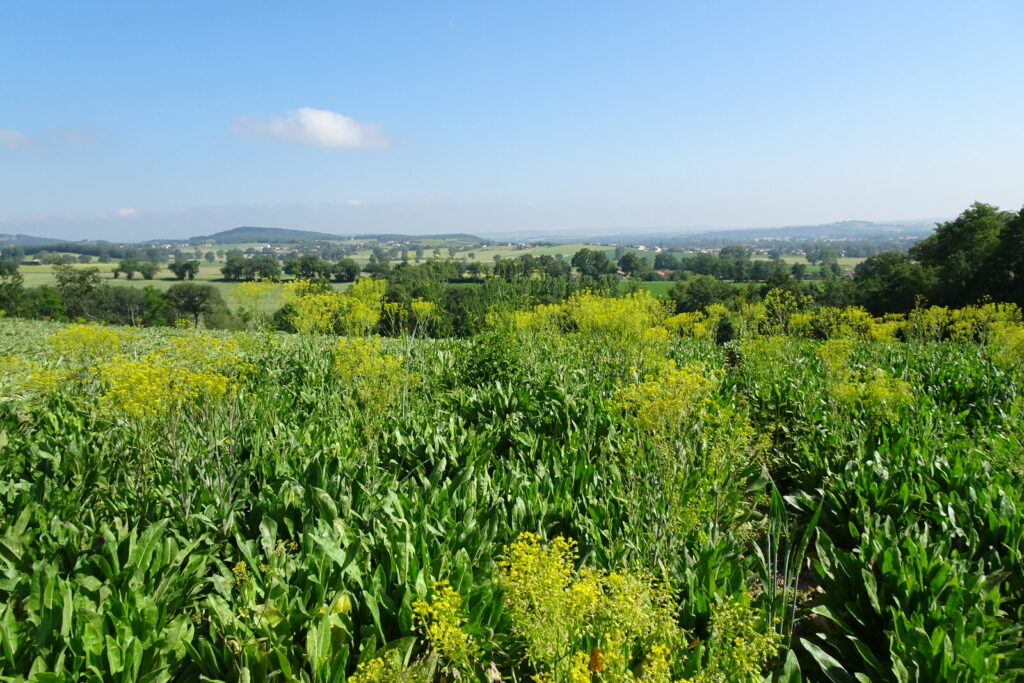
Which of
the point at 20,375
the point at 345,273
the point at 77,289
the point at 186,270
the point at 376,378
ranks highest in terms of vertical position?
the point at 186,270

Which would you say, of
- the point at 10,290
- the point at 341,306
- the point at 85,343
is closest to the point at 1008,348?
the point at 341,306

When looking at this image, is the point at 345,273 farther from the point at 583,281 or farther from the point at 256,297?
the point at 583,281

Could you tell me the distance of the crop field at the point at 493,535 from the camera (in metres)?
2.28

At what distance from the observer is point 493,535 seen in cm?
334

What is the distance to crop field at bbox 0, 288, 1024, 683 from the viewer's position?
228 centimetres

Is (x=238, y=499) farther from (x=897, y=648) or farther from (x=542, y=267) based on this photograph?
(x=542, y=267)

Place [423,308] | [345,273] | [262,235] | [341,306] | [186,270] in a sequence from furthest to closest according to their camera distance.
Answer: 1. [262,235]
2. [186,270]
3. [345,273]
4. [341,306]
5. [423,308]

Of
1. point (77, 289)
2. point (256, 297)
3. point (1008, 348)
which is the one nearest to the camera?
point (1008, 348)

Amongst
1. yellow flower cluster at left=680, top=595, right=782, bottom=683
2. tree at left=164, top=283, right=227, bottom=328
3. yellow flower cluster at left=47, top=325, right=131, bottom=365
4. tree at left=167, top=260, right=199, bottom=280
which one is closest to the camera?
yellow flower cluster at left=680, top=595, right=782, bottom=683

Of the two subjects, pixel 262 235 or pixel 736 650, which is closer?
pixel 736 650

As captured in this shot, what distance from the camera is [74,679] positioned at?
219 centimetres

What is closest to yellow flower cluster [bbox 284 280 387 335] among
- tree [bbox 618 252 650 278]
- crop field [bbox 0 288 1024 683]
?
crop field [bbox 0 288 1024 683]

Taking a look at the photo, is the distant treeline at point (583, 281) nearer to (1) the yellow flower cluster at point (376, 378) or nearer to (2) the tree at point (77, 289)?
(2) the tree at point (77, 289)

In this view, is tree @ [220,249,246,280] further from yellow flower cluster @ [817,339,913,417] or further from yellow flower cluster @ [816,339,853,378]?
yellow flower cluster @ [817,339,913,417]
